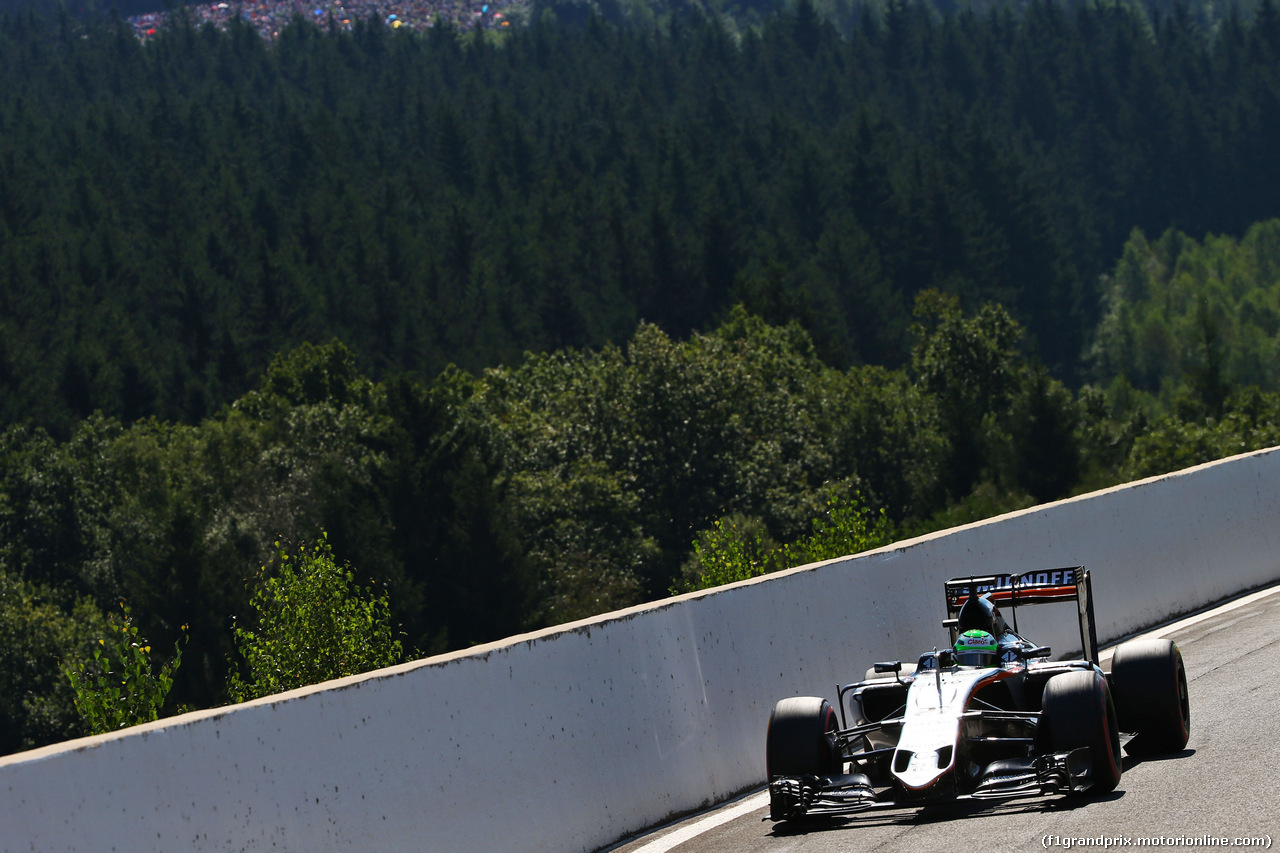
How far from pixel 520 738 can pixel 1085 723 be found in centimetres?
285

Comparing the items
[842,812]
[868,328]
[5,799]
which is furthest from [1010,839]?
[868,328]

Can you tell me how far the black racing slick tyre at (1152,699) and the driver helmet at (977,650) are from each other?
77 cm

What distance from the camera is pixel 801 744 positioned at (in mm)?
8859

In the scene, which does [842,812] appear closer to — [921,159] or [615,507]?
[615,507]

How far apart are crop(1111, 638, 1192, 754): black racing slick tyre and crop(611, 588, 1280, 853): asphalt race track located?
0.39ft

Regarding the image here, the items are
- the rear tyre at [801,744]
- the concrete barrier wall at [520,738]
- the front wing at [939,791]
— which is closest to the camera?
the concrete barrier wall at [520,738]

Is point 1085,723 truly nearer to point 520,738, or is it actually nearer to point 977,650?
point 977,650

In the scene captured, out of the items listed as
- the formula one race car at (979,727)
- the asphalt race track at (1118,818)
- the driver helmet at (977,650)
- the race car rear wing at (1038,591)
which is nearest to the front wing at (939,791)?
the formula one race car at (979,727)

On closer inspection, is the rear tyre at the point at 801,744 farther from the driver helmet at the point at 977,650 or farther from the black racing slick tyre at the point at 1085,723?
the black racing slick tyre at the point at 1085,723

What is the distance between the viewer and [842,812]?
27.9ft

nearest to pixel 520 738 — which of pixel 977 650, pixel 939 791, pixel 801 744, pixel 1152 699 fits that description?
pixel 801 744

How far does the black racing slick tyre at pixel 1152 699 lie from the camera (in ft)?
30.8

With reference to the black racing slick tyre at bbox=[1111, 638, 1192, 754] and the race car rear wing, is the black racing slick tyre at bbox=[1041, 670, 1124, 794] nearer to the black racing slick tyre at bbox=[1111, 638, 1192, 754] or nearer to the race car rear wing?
the black racing slick tyre at bbox=[1111, 638, 1192, 754]

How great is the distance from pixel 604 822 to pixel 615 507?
59416 millimetres
